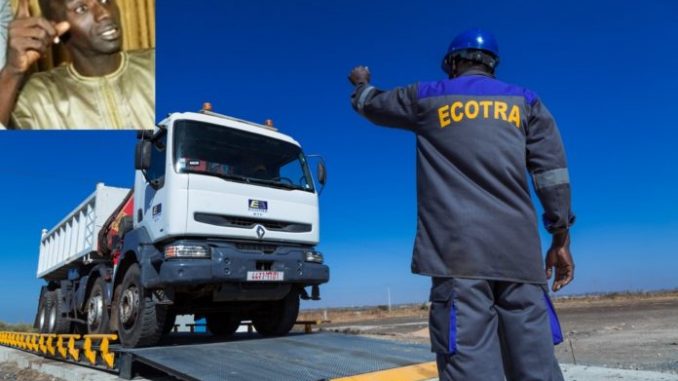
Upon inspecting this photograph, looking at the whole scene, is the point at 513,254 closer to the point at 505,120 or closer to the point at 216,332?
the point at 505,120

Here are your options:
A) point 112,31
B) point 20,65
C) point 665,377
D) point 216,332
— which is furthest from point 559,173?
point 216,332

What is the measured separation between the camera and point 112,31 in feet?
17.1

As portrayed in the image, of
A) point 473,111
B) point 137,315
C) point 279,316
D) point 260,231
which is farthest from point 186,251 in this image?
point 473,111

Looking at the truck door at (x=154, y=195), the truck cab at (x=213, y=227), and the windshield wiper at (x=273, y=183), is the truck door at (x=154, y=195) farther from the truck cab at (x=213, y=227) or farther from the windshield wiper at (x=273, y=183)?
the windshield wiper at (x=273, y=183)

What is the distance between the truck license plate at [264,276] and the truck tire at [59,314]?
6.19 m

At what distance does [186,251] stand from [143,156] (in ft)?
4.89

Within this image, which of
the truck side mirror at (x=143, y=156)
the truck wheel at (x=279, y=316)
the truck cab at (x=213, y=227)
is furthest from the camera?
the truck wheel at (x=279, y=316)

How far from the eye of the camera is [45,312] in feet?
39.6

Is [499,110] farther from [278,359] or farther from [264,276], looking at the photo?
[264,276]

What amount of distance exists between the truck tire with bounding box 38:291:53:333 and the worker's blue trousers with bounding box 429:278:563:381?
1190cm

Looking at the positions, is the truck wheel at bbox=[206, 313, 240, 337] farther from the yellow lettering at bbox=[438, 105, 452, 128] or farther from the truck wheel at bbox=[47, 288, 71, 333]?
the yellow lettering at bbox=[438, 105, 452, 128]

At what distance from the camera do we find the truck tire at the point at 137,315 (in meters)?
6.42

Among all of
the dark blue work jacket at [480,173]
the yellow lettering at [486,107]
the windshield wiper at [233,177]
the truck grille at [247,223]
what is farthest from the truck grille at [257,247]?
the yellow lettering at [486,107]

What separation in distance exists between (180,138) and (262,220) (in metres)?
1.41
